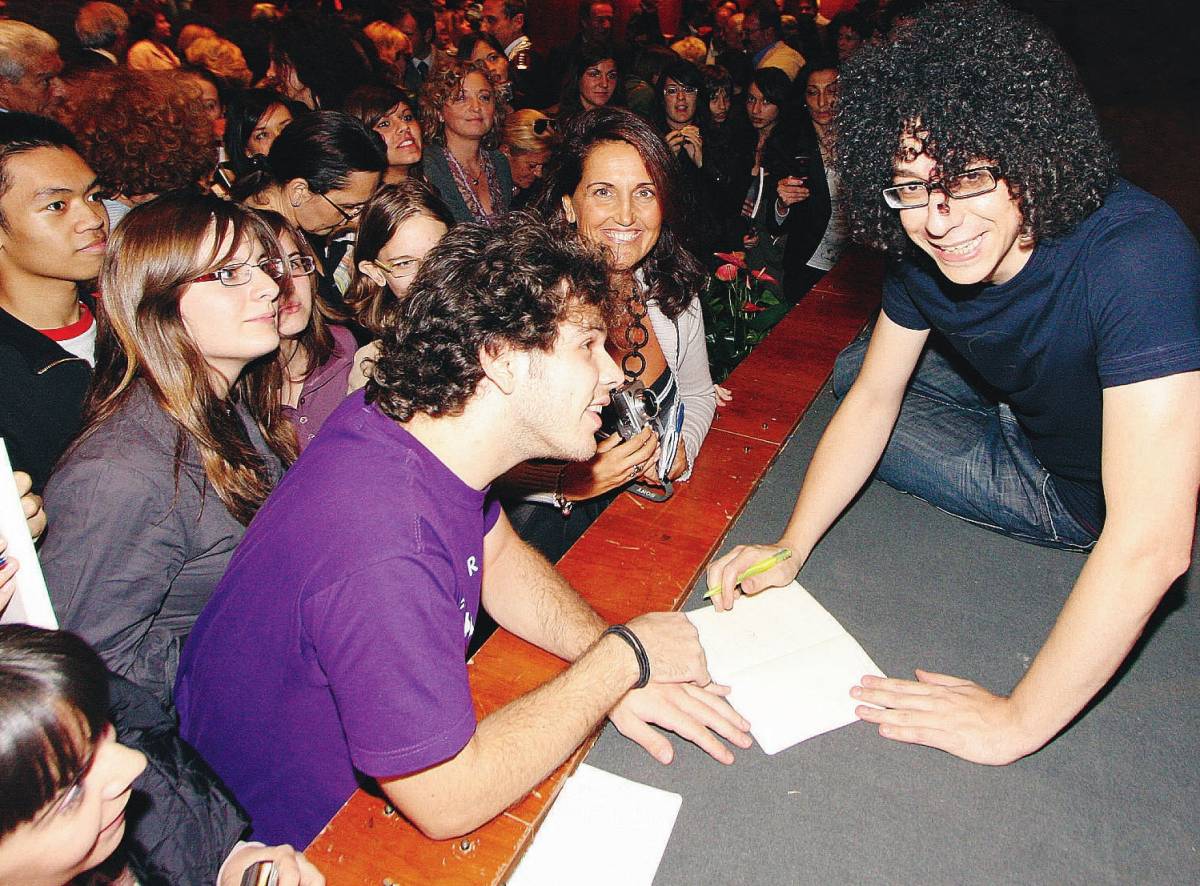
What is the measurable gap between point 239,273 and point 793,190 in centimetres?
319

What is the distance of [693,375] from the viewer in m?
2.46

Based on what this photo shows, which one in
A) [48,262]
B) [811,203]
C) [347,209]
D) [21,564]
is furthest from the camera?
[811,203]

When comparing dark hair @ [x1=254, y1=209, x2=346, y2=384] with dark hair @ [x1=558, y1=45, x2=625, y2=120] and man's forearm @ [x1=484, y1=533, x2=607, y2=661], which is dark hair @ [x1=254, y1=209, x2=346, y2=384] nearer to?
man's forearm @ [x1=484, y1=533, x2=607, y2=661]

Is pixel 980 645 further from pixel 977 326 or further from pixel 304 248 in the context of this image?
pixel 304 248

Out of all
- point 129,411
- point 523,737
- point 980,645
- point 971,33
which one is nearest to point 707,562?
point 980,645

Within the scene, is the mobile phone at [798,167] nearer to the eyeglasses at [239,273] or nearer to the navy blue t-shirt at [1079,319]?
the navy blue t-shirt at [1079,319]

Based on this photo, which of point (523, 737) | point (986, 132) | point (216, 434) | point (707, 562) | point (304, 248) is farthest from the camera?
point (304, 248)

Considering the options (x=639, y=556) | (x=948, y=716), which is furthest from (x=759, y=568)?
(x=948, y=716)

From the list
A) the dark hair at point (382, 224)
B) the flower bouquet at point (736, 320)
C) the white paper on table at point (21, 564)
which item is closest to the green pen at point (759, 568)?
the white paper on table at point (21, 564)

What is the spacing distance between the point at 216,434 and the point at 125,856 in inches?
31.6

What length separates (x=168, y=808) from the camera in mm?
1185

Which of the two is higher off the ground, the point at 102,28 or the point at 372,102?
the point at 372,102

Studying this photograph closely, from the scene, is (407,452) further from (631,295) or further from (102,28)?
(102,28)

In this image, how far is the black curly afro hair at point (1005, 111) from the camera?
4.18 ft
